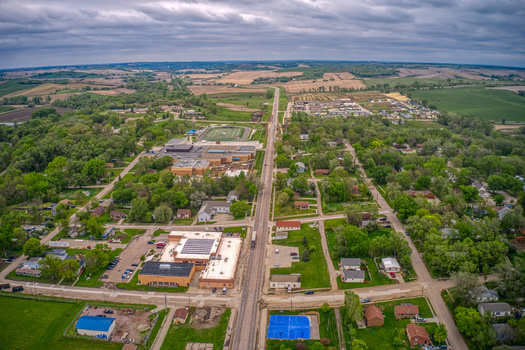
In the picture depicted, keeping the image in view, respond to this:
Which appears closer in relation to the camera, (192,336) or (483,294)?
(192,336)

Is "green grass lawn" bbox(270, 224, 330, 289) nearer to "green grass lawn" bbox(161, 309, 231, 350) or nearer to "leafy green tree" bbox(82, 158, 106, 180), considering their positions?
"green grass lawn" bbox(161, 309, 231, 350)

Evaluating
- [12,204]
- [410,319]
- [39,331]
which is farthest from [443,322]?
[12,204]

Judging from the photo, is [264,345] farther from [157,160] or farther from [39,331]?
[157,160]

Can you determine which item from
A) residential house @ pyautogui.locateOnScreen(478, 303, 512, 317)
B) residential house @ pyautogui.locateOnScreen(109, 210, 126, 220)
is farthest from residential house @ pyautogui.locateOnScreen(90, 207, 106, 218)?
residential house @ pyautogui.locateOnScreen(478, 303, 512, 317)

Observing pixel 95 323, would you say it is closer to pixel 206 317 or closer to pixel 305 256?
pixel 206 317

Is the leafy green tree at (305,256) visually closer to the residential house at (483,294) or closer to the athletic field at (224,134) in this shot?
the residential house at (483,294)

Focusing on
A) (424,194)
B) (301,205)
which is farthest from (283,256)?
(424,194)
